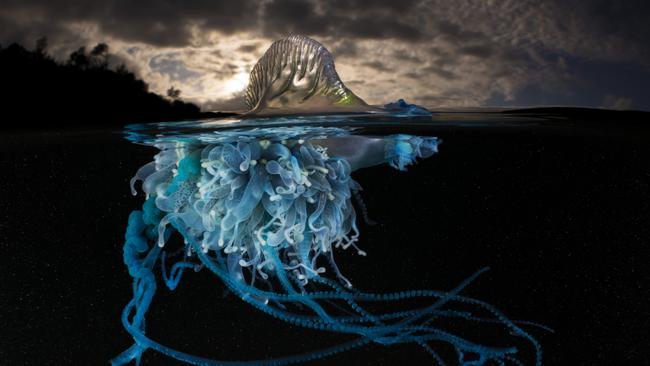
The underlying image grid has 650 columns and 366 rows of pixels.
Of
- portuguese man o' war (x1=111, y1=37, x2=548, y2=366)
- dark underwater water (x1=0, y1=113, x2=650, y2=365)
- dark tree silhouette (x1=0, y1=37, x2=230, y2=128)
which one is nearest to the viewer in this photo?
portuguese man o' war (x1=111, y1=37, x2=548, y2=366)

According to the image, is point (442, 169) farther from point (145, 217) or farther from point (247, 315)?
point (145, 217)

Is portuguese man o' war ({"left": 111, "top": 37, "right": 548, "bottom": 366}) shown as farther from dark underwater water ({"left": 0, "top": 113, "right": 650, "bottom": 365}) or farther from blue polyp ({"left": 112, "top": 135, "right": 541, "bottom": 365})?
dark underwater water ({"left": 0, "top": 113, "right": 650, "bottom": 365})

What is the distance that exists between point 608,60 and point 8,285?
7.29 m

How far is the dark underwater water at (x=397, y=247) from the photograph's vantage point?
4.69 metres

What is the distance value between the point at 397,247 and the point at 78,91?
4.60 meters

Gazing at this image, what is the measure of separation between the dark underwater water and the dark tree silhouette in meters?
A: 0.53

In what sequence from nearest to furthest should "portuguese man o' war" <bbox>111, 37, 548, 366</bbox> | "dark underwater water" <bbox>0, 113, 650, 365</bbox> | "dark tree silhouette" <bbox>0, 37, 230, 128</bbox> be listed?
"portuguese man o' war" <bbox>111, 37, 548, 366</bbox> < "dark tree silhouette" <bbox>0, 37, 230, 128</bbox> < "dark underwater water" <bbox>0, 113, 650, 365</bbox>

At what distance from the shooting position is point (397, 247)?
6336 millimetres

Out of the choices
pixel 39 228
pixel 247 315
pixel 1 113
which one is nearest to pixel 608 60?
pixel 1 113

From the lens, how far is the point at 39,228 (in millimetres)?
8156

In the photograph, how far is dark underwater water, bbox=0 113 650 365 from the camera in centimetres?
469

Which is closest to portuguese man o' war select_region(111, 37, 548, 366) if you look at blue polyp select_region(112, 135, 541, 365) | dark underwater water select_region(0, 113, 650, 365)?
blue polyp select_region(112, 135, 541, 365)

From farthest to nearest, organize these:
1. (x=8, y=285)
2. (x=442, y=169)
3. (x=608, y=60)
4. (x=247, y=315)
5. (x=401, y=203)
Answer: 1. (x=442, y=169)
2. (x=8, y=285)
3. (x=401, y=203)
4. (x=247, y=315)
5. (x=608, y=60)

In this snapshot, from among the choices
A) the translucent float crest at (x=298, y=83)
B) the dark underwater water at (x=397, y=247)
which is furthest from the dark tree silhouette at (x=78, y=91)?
the dark underwater water at (x=397, y=247)
